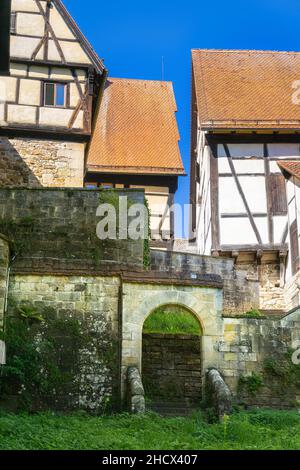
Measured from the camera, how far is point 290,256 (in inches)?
854

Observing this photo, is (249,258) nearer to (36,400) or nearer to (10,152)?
(10,152)

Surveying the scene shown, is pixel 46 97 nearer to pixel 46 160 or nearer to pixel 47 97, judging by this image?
pixel 47 97

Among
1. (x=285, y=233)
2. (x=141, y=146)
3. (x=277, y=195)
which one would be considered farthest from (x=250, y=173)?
(x=141, y=146)

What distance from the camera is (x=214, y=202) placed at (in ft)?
74.7

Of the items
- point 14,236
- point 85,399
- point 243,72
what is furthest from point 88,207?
point 243,72

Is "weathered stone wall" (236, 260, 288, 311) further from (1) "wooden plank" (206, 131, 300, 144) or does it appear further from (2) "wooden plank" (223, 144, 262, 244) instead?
(1) "wooden plank" (206, 131, 300, 144)

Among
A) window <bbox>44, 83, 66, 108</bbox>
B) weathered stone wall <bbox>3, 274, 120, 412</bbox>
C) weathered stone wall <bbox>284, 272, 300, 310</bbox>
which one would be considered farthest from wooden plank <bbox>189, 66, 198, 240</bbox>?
weathered stone wall <bbox>3, 274, 120, 412</bbox>

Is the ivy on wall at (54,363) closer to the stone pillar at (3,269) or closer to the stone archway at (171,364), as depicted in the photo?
the stone pillar at (3,269)

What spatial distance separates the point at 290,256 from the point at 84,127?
7355 millimetres

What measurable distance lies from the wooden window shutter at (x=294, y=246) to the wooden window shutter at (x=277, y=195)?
0.98 metres

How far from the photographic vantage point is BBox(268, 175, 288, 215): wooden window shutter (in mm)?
22545

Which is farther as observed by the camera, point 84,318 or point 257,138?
point 257,138

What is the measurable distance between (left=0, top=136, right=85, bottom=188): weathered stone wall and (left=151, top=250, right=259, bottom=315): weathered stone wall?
11.1 ft

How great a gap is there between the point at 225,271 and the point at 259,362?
7.66m
